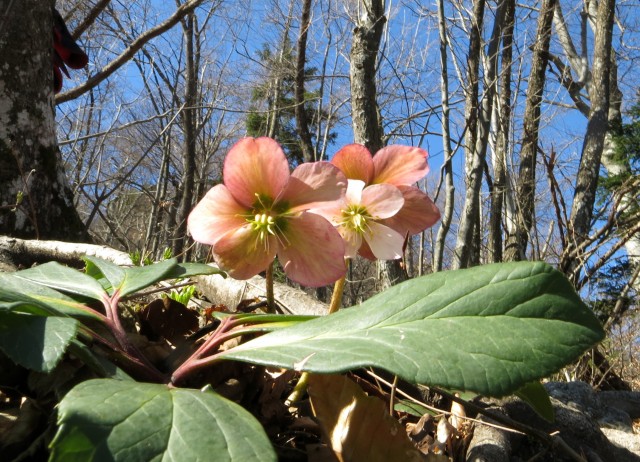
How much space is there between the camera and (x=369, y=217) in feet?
2.22

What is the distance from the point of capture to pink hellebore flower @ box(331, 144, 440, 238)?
705mm

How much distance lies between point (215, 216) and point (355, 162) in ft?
0.63

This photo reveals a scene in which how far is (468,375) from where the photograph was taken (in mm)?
391

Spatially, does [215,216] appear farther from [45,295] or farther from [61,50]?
[61,50]

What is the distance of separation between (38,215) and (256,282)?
62.5 inches

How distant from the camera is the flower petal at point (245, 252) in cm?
64

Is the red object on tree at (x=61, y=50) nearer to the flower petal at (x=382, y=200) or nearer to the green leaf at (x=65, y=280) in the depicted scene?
the green leaf at (x=65, y=280)


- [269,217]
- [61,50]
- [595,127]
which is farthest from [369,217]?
[595,127]

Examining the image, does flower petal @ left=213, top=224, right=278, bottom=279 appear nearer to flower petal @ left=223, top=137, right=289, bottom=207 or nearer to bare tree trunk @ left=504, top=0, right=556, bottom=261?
flower petal @ left=223, top=137, right=289, bottom=207

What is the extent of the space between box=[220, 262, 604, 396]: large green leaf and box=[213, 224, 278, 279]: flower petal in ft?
0.47

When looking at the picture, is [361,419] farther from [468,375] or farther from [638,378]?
[638,378]

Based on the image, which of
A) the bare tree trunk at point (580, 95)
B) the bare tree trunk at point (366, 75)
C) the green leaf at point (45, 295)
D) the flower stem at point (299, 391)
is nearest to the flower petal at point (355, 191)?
the flower stem at point (299, 391)

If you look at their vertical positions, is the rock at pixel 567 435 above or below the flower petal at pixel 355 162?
below

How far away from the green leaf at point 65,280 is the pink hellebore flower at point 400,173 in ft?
1.12
